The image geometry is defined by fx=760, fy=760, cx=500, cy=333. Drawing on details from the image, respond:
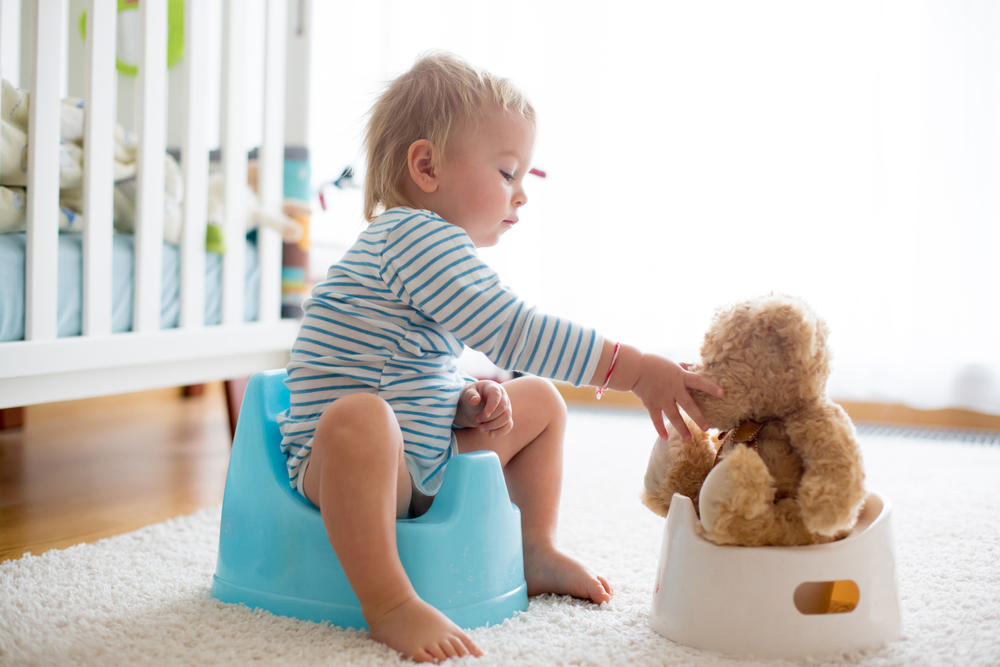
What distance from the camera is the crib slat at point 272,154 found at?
127 centimetres

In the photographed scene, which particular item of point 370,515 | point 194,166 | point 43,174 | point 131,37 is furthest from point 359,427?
point 131,37

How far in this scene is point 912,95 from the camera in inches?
66.8

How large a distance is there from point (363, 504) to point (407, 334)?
0.17 m

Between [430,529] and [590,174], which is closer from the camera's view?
[430,529]

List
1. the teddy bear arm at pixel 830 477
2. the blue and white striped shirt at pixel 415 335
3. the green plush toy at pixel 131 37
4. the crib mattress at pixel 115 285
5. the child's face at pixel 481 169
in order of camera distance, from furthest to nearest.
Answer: the green plush toy at pixel 131 37 → the crib mattress at pixel 115 285 → the child's face at pixel 481 169 → the blue and white striped shirt at pixel 415 335 → the teddy bear arm at pixel 830 477

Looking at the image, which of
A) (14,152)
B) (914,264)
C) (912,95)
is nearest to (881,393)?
(914,264)

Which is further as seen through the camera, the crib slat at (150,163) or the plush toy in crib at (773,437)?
the crib slat at (150,163)

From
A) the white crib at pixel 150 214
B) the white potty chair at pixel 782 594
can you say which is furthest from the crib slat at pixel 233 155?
the white potty chair at pixel 782 594

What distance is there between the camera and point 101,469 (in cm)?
131

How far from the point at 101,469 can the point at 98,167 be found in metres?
0.55

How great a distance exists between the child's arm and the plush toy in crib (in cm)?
1

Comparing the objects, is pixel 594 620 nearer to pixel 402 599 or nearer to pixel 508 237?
pixel 402 599

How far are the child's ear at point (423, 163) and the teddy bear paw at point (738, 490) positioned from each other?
406 millimetres

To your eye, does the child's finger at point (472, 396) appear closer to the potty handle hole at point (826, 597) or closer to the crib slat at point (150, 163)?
the potty handle hole at point (826, 597)
